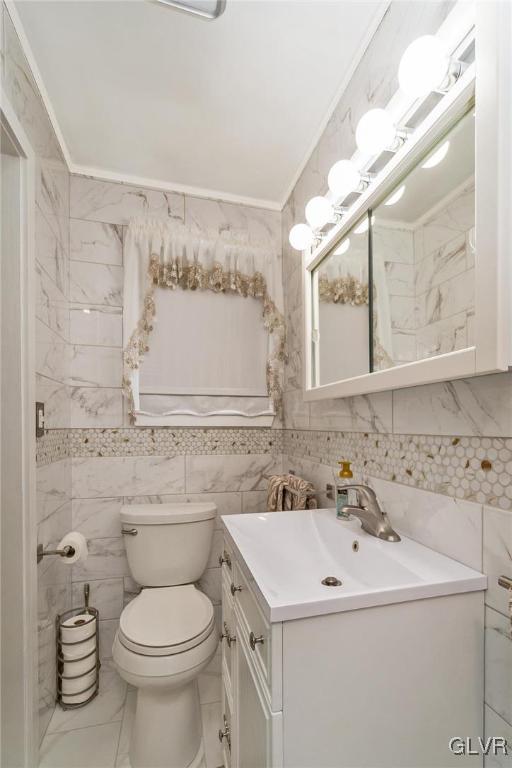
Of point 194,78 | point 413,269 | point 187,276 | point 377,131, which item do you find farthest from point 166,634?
point 194,78

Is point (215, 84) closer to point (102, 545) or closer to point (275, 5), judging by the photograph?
point (275, 5)

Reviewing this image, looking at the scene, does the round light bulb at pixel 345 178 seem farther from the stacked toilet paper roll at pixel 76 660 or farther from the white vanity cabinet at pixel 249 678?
the stacked toilet paper roll at pixel 76 660

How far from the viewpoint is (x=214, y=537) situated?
1.84 metres

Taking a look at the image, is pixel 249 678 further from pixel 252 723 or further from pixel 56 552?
pixel 56 552

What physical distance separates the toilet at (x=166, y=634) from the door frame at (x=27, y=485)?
27 cm

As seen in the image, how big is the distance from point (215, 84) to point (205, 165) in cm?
44

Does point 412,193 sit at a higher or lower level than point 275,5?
lower

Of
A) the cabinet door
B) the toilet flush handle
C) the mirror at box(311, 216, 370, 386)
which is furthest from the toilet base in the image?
the mirror at box(311, 216, 370, 386)

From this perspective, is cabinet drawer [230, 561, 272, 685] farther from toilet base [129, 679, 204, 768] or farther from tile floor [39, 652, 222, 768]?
tile floor [39, 652, 222, 768]

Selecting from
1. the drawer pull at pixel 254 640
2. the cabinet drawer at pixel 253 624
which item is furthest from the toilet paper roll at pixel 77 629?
the drawer pull at pixel 254 640

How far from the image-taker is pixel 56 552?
135 cm

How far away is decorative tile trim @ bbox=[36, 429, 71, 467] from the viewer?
1.31m

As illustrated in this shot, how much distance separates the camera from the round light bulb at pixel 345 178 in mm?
1079

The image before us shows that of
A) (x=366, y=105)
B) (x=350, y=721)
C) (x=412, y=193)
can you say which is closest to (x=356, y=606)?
(x=350, y=721)
